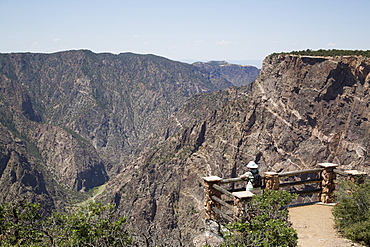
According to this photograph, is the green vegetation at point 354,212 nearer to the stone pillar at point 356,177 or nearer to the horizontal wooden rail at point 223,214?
the stone pillar at point 356,177

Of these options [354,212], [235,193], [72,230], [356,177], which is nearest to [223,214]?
[235,193]

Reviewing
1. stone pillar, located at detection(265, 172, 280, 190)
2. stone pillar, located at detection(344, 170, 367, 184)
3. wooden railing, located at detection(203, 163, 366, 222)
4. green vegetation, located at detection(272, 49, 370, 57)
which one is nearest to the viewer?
wooden railing, located at detection(203, 163, 366, 222)

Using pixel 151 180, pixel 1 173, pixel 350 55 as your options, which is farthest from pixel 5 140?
pixel 350 55

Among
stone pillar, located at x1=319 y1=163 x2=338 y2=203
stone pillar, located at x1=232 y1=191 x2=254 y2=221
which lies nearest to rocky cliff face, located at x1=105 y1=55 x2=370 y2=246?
stone pillar, located at x1=319 y1=163 x2=338 y2=203

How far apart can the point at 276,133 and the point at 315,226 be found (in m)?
83.1

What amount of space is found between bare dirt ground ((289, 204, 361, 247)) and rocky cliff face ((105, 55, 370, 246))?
92.2 feet

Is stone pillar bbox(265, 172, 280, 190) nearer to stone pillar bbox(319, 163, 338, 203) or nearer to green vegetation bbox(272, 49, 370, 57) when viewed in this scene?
stone pillar bbox(319, 163, 338, 203)

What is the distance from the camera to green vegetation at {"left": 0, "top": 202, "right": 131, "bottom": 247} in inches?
502

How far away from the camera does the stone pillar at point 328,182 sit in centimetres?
1869

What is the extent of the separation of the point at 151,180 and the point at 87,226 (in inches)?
5637

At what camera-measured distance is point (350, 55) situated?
245 feet

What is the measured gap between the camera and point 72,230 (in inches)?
497

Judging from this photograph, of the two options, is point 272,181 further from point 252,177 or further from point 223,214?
point 223,214

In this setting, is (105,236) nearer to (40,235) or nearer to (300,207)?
(40,235)
